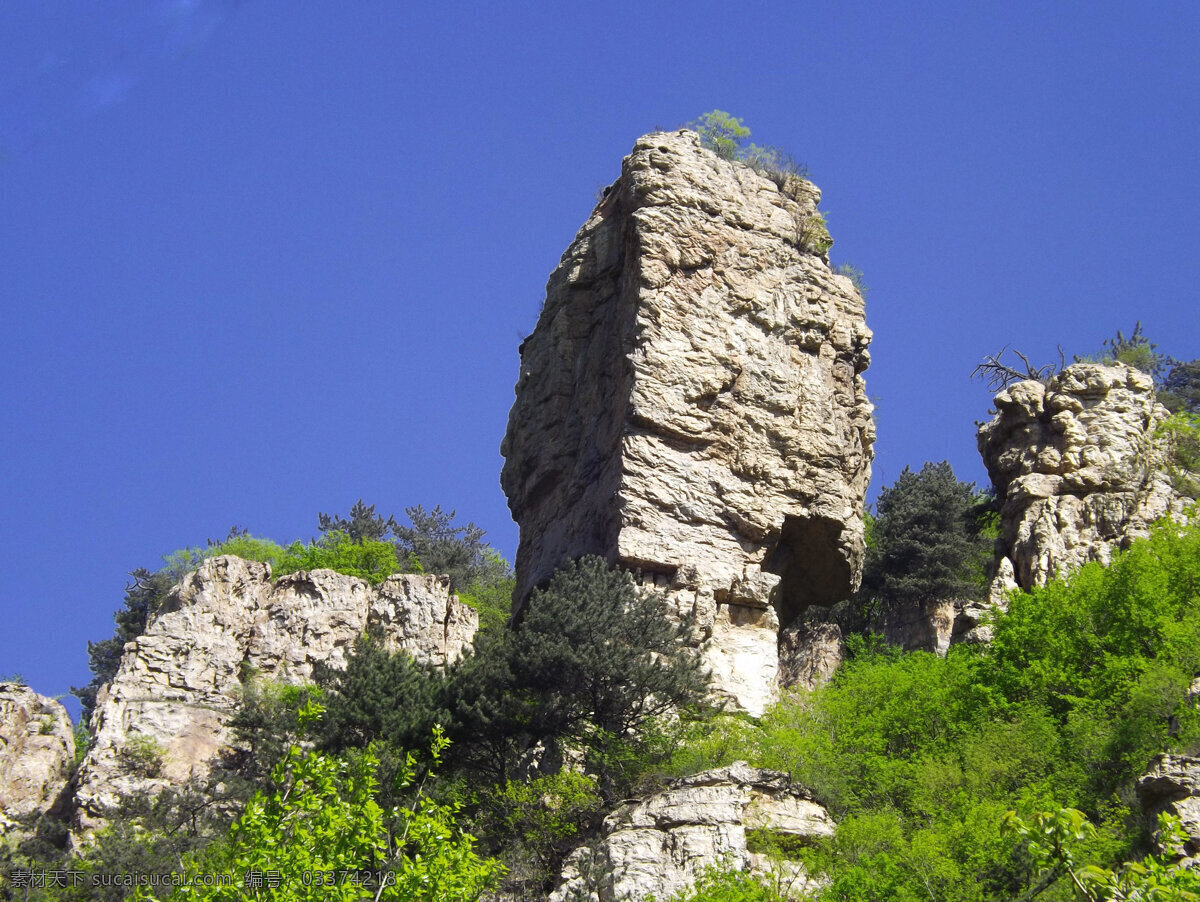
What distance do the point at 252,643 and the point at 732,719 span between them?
11.9 m

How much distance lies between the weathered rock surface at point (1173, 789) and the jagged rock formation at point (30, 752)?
20.9 meters

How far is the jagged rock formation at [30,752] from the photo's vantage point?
98.5ft

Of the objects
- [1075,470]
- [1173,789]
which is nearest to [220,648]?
[1173,789]

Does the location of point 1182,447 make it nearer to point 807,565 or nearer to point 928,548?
point 928,548

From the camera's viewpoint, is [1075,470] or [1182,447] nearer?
[1075,470]

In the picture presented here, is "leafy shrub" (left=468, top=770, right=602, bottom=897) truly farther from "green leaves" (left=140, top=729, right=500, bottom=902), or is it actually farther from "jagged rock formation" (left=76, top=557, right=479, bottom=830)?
"jagged rock formation" (left=76, top=557, right=479, bottom=830)

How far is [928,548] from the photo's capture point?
39.9 m

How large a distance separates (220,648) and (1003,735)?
16.5m

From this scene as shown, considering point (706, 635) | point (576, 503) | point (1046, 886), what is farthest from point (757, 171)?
point (1046, 886)

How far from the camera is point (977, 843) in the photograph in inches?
875

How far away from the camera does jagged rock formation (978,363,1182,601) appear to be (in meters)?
35.1

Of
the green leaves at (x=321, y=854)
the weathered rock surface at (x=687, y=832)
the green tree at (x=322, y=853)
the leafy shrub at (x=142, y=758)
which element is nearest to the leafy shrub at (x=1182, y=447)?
the weathered rock surface at (x=687, y=832)

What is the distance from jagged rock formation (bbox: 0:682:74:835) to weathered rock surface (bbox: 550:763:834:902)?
13668mm

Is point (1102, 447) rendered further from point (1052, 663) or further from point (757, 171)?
point (757, 171)
